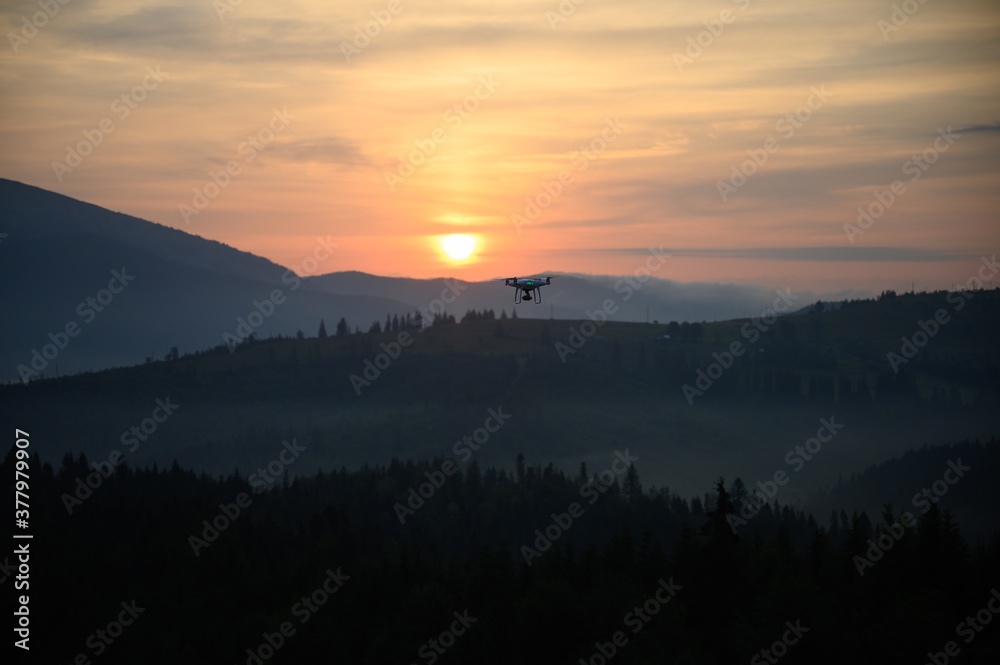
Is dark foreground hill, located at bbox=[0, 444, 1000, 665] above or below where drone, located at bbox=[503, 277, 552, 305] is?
below

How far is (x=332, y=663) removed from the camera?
388ft

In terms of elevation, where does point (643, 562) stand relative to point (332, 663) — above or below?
above

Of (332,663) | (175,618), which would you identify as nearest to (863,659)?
(332,663)

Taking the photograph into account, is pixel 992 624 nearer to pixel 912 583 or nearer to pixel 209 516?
pixel 912 583

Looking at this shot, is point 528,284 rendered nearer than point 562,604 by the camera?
Yes

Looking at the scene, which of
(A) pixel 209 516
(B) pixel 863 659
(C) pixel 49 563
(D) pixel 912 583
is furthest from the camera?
(A) pixel 209 516

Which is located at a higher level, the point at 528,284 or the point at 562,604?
the point at 528,284

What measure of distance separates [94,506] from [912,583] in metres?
155

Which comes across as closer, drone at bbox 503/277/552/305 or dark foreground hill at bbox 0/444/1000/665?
drone at bbox 503/277/552/305

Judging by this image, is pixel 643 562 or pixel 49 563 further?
pixel 49 563

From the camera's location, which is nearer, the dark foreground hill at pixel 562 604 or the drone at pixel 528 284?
the drone at pixel 528 284

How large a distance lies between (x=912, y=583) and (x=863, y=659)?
16.8 metres

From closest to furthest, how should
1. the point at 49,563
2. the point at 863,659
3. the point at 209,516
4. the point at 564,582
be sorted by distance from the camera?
the point at 863,659 → the point at 564,582 → the point at 49,563 → the point at 209,516

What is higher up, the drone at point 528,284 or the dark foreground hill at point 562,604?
the drone at point 528,284
